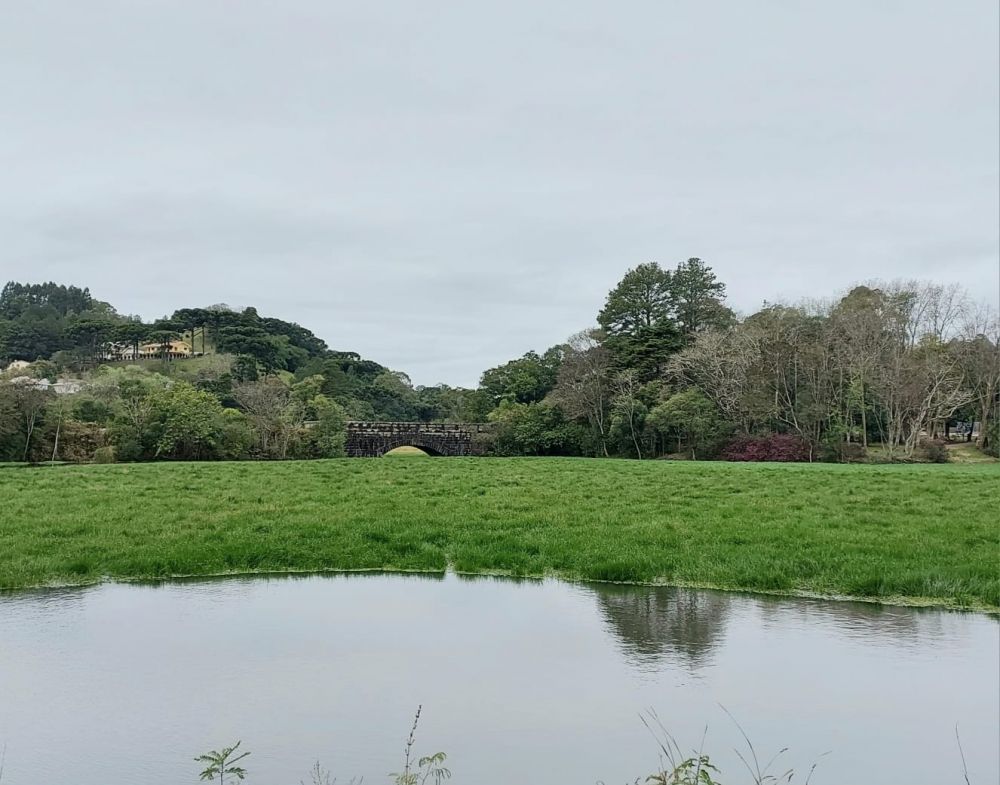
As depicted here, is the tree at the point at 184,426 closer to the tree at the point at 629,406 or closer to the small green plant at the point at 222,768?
the tree at the point at 629,406

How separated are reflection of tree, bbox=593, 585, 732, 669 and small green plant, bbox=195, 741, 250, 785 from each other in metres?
3.63

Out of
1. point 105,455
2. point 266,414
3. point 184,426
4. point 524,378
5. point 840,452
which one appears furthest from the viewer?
point 524,378

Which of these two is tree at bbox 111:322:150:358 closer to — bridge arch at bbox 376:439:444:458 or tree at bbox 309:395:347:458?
bridge arch at bbox 376:439:444:458

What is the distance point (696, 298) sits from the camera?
6681cm

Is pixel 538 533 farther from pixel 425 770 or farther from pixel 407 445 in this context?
pixel 407 445

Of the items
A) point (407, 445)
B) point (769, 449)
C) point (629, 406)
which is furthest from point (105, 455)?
point (769, 449)

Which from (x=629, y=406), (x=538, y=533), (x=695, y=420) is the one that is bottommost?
(x=538, y=533)

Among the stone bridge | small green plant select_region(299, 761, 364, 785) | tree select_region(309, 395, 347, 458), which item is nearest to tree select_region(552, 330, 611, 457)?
the stone bridge

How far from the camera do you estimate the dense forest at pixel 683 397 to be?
155 ft

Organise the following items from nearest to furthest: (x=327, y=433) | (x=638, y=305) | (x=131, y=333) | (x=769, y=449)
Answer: (x=769, y=449) → (x=327, y=433) → (x=638, y=305) → (x=131, y=333)

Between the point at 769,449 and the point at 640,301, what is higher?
the point at 640,301

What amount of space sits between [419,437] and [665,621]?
59.0 m

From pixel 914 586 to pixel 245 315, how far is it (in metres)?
106

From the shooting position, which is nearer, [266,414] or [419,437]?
[266,414]
